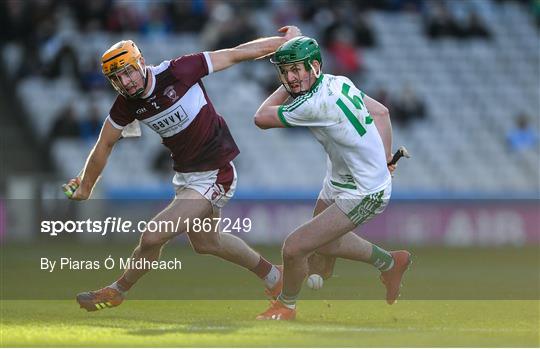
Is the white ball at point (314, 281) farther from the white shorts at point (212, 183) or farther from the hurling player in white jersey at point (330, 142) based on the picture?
the white shorts at point (212, 183)

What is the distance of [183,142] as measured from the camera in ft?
35.3

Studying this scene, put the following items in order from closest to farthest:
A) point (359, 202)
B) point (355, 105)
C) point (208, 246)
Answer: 1. point (355, 105)
2. point (359, 202)
3. point (208, 246)

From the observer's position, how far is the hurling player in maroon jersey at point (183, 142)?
34.4 feet

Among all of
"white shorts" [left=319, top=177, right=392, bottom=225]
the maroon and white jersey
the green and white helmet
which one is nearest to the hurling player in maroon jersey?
the maroon and white jersey

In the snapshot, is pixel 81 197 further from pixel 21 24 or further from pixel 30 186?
pixel 21 24

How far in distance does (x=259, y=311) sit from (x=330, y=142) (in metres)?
1.74

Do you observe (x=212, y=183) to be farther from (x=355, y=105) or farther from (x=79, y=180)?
(x=355, y=105)

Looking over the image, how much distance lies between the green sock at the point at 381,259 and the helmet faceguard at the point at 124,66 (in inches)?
92.8

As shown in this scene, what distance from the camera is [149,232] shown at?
10438 mm

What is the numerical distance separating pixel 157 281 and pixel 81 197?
385cm

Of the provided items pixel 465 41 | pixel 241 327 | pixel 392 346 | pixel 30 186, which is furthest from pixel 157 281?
pixel 465 41

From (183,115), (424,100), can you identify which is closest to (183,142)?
(183,115)

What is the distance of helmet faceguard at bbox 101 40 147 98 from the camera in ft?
33.2

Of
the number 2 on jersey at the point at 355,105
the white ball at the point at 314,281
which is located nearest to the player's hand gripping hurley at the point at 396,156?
the number 2 on jersey at the point at 355,105
